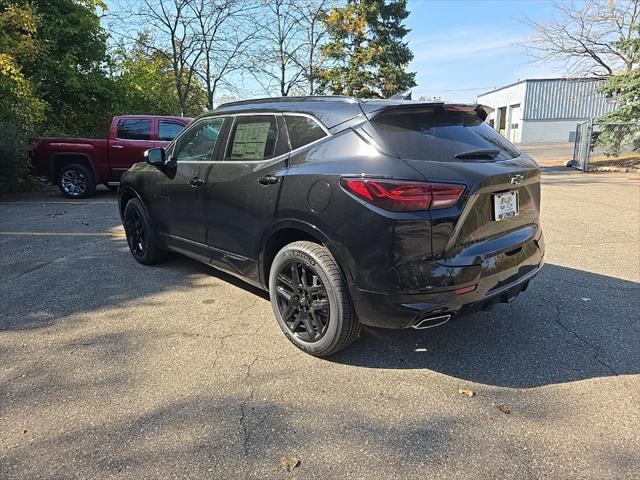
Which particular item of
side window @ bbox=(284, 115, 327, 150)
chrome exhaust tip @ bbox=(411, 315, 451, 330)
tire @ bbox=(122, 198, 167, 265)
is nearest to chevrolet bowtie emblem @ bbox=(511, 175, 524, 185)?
chrome exhaust tip @ bbox=(411, 315, 451, 330)

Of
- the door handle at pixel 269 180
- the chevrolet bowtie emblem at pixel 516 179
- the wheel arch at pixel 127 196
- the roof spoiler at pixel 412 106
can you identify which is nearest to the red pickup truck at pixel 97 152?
the wheel arch at pixel 127 196

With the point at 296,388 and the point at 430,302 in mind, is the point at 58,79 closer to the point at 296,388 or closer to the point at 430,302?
the point at 296,388

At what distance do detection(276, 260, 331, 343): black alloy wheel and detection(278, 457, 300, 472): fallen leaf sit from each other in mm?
970

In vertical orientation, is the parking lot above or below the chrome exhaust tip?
below

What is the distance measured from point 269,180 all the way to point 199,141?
1335mm

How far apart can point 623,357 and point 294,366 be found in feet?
7.46

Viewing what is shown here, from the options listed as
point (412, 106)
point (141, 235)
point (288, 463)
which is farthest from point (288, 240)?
point (141, 235)

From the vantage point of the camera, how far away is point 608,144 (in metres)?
18.0

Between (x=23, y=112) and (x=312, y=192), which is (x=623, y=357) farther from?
(x=23, y=112)

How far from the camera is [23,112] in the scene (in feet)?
39.5

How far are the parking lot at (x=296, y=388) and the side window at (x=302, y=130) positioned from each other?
1.50 metres

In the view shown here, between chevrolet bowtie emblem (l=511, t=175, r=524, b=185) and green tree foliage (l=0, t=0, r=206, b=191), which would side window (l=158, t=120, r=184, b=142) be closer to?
green tree foliage (l=0, t=0, r=206, b=191)

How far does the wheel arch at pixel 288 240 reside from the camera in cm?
287

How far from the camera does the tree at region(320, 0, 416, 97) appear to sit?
23.5m
